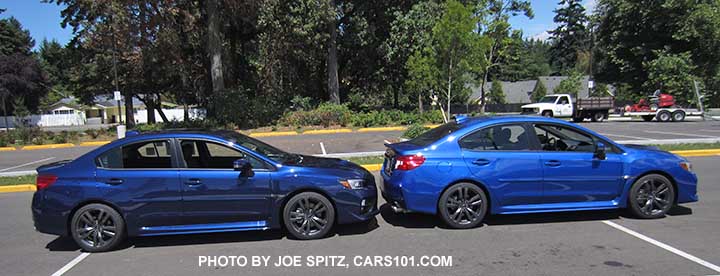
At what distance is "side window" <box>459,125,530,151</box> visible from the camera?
555 centimetres

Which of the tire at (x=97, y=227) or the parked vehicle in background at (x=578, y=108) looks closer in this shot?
the tire at (x=97, y=227)

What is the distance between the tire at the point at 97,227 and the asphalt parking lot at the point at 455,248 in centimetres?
14

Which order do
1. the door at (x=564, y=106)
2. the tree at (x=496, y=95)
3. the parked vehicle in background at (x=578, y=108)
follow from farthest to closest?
the tree at (x=496, y=95) → the door at (x=564, y=106) → the parked vehicle in background at (x=578, y=108)

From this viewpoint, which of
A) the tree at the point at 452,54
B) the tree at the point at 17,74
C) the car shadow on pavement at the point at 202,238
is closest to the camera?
the car shadow on pavement at the point at 202,238

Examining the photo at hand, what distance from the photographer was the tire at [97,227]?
4.96 m

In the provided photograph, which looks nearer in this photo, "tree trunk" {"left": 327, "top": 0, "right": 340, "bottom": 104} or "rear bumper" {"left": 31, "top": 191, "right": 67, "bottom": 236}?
"rear bumper" {"left": 31, "top": 191, "right": 67, "bottom": 236}

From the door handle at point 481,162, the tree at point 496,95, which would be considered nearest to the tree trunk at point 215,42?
the door handle at point 481,162

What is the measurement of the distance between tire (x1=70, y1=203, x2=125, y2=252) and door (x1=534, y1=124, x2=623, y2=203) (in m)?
5.39

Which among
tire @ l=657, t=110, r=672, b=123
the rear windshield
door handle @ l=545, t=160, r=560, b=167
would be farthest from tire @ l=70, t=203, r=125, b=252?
tire @ l=657, t=110, r=672, b=123

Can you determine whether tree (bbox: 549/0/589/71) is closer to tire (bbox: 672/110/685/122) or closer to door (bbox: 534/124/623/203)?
tire (bbox: 672/110/685/122)

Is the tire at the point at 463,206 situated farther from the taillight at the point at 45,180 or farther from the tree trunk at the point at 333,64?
the tree trunk at the point at 333,64

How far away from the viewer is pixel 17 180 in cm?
944

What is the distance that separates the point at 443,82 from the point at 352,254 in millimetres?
14092

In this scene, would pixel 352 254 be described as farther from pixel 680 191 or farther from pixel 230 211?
pixel 680 191
